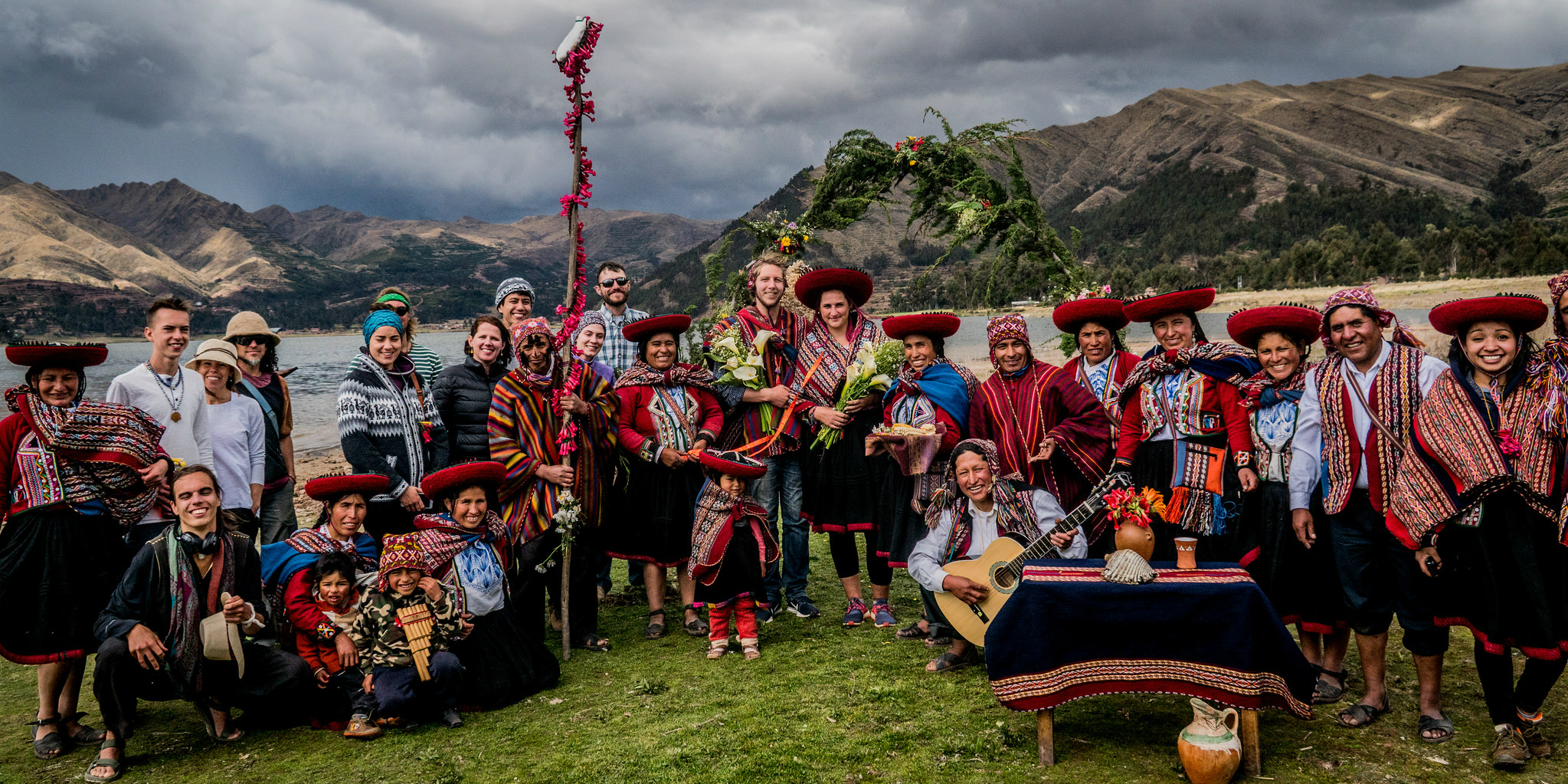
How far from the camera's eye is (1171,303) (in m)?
4.82

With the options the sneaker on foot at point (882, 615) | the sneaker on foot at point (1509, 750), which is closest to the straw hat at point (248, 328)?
the sneaker on foot at point (882, 615)

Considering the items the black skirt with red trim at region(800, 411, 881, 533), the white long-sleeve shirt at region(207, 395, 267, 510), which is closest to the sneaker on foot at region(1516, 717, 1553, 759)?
the black skirt with red trim at region(800, 411, 881, 533)

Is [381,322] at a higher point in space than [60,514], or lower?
higher

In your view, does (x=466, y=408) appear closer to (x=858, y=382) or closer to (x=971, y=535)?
(x=858, y=382)

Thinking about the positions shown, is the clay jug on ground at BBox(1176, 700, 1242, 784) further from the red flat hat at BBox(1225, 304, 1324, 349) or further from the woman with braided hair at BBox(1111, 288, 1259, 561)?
the red flat hat at BBox(1225, 304, 1324, 349)

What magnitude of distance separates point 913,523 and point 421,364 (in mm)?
3541

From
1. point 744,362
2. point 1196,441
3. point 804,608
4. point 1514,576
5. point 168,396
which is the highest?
point 744,362

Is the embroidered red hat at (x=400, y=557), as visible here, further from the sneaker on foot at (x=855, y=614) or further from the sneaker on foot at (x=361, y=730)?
the sneaker on foot at (x=855, y=614)

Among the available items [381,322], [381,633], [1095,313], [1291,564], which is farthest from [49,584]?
[1291,564]

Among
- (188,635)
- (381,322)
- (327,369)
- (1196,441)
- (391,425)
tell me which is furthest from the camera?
(327,369)

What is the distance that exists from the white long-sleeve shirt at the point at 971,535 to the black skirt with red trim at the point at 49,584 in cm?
420

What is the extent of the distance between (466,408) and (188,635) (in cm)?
183

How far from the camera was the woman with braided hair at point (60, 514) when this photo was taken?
4039mm

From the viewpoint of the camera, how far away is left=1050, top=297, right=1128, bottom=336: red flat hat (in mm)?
5129
